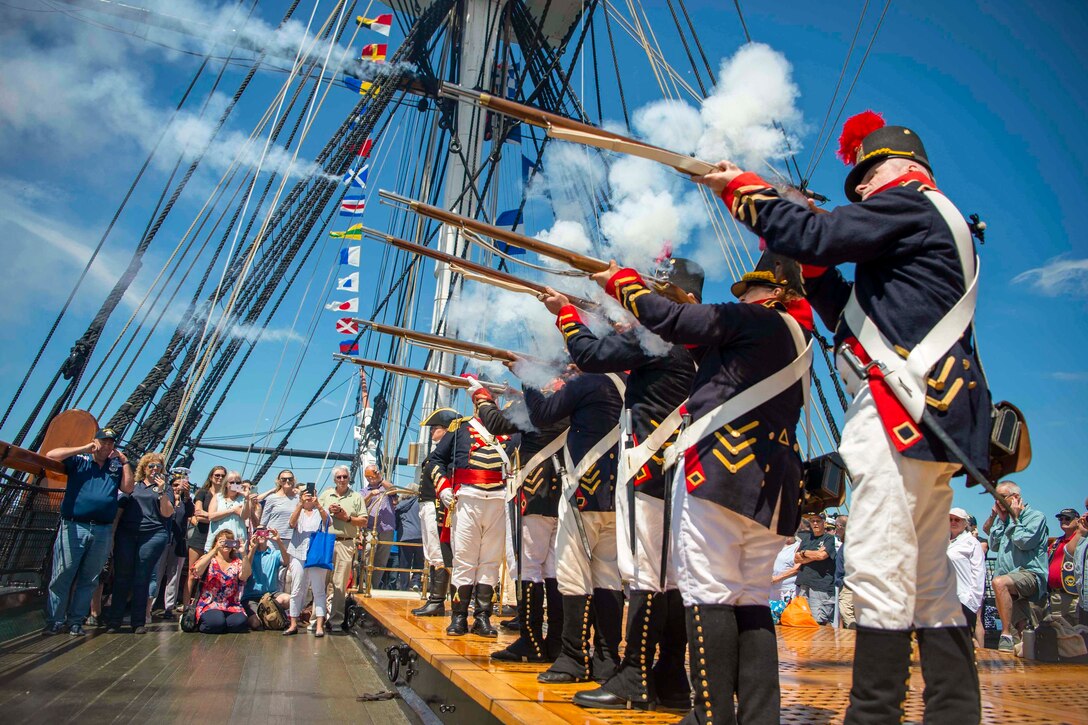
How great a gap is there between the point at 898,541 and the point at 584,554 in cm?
197

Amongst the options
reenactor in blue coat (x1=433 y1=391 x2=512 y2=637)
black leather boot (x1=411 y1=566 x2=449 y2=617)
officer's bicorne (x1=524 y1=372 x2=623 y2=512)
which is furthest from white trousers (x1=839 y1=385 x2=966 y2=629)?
black leather boot (x1=411 y1=566 x2=449 y2=617)

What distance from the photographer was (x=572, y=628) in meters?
3.68

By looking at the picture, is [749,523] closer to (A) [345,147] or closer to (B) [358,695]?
(B) [358,695]

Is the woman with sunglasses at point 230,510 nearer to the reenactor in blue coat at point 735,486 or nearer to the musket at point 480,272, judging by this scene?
the musket at point 480,272

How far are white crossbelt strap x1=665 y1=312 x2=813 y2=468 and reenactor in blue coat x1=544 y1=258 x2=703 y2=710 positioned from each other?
331 mm

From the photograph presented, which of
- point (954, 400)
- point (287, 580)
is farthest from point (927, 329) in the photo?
point (287, 580)

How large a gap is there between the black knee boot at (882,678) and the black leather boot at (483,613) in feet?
12.6

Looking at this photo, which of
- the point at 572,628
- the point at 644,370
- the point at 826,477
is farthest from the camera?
the point at 572,628

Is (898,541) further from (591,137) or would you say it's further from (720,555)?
(591,137)

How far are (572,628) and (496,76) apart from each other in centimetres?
1524

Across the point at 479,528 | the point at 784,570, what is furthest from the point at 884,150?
the point at 784,570

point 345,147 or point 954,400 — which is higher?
point 345,147

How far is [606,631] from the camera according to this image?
139 inches

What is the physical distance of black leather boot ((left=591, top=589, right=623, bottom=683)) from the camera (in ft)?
11.3
